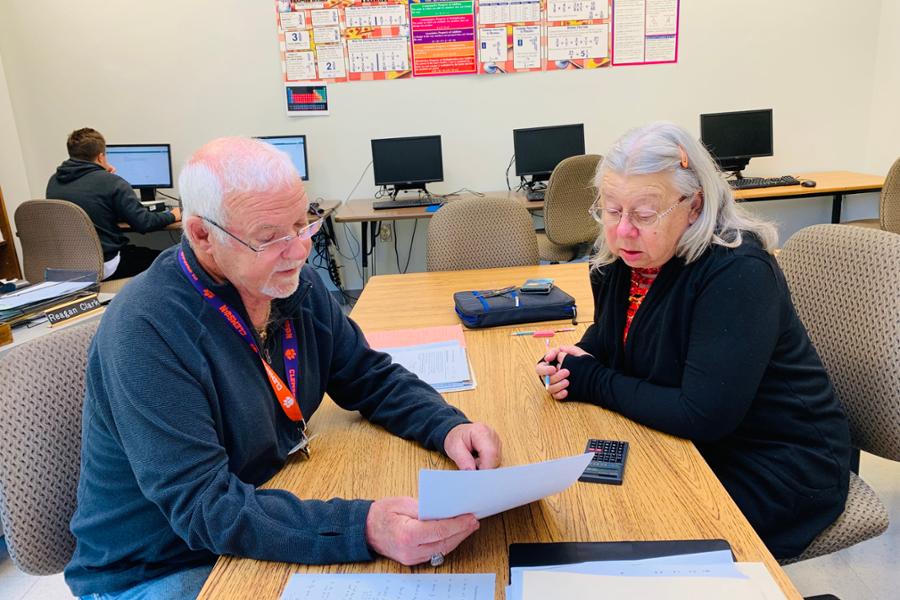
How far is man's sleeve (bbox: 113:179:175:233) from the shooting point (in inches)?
145

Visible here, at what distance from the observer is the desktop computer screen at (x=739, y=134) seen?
424cm

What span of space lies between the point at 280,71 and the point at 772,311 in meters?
4.08

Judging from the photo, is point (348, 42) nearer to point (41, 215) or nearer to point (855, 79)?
point (41, 215)

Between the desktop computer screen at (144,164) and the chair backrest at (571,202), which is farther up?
the desktop computer screen at (144,164)

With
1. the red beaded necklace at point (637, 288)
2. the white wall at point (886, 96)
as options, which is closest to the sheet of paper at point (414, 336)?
the red beaded necklace at point (637, 288)

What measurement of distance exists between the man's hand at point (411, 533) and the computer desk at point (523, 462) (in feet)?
0.07

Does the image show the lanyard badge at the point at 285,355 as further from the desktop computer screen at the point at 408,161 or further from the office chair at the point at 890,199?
the desktop computer screen at the point at 408,161

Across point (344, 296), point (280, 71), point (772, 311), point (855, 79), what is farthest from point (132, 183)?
point (855, 79)

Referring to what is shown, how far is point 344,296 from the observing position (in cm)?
480

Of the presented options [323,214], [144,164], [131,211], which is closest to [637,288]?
[323,214]

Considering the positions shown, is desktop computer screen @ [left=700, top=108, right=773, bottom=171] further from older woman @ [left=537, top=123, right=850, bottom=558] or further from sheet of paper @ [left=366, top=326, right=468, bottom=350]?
older woman @ [left=537, top=123, right=850, bottom=558]

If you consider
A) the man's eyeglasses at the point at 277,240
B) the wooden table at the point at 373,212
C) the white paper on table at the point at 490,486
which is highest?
the man's eyeglasses at the point at 277,240

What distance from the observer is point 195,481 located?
85 cm

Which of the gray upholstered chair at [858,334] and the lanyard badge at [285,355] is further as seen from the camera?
the gray upholstered chair at [858,334]
